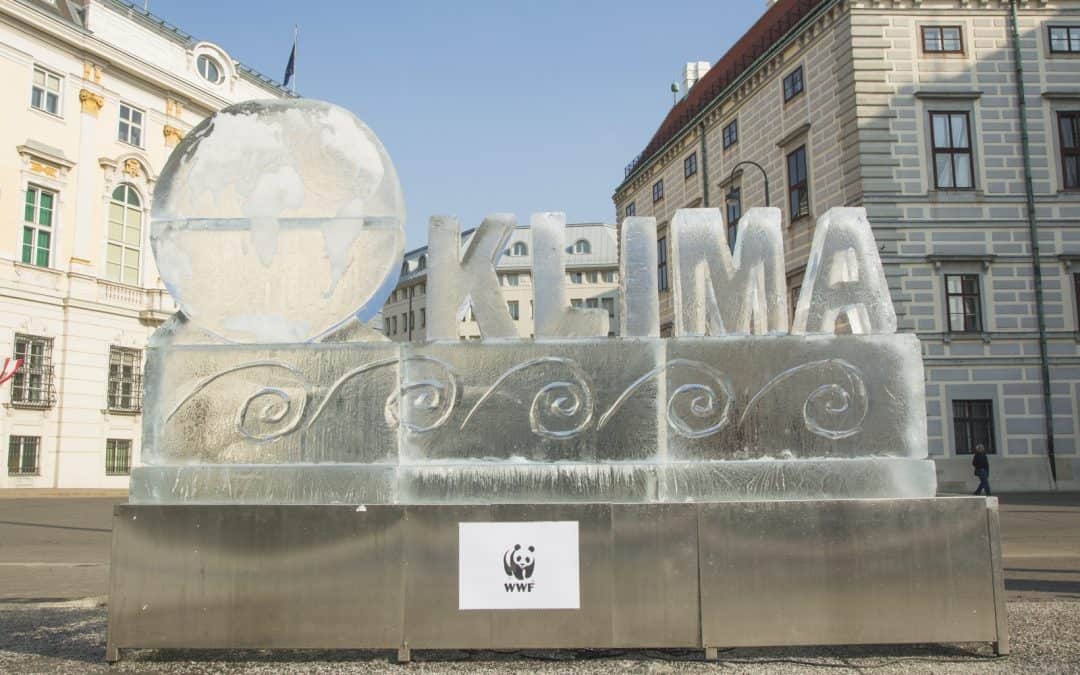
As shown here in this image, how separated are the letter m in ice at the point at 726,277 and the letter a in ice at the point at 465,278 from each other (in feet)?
5.06

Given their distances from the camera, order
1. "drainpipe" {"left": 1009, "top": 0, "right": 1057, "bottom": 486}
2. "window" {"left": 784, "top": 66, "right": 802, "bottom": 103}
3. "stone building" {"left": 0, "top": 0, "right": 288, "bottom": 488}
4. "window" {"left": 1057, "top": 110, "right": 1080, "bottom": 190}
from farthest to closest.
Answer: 1. "stone building" {"left": 0, "top": 0, "right": 288, "bottom": 488}
2. "window" {"left": 784, "top": 66, "right": 802, "bottom": 103}
3. "window" {"left": 1057, "top": 110, "right": 1080, "bottom": 190}
4. "drainpipe" {"left": 1009, "top": 0, "right": 1057, "bottom": 486}

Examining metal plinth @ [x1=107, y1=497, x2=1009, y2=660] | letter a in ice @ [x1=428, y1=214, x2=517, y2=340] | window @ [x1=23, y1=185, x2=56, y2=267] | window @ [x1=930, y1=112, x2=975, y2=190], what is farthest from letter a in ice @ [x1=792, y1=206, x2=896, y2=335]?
window @ [x1=23, y1=185, x2=56, y2=267]

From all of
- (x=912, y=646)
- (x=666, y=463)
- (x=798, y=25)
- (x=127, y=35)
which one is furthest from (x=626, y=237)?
(x=127, y=35)

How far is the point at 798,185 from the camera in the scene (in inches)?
1267

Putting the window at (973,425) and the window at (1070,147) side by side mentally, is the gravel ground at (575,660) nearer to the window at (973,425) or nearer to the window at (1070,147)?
the window at (973,425)

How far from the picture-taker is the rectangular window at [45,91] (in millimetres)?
35188

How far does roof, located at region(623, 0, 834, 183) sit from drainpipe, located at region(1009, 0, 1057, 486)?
21.0ft

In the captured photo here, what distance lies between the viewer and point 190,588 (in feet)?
21.8

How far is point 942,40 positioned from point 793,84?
5349 millimetres

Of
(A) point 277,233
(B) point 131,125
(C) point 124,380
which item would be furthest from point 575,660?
(B) point 131,125

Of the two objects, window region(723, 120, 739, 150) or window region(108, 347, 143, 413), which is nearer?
window region(723, 120, 739, 150)

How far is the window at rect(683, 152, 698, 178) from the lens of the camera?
4127 centimetres

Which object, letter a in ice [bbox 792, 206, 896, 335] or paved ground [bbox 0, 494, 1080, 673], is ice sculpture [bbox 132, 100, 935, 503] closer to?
letter a in ice [bbox 792, 206, 896, 335]

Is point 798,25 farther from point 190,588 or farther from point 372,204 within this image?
point 190,588
